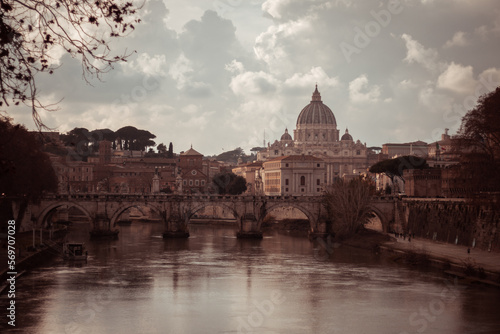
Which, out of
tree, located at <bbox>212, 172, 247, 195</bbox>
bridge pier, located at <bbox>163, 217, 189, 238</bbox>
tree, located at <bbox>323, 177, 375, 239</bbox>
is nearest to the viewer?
tree, located at <bbox>323, 177, 375, 239</bbox>

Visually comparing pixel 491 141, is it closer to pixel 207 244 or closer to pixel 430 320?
pixel 430 320

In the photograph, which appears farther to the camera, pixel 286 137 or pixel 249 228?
pixel 286 137

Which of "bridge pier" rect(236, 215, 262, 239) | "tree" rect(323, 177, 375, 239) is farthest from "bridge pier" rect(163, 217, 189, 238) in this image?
"tree" rect(323, 177, 375, 239)

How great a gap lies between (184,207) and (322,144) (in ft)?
309

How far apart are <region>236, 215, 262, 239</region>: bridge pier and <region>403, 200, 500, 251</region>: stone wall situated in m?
10.0

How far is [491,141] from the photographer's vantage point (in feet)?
116

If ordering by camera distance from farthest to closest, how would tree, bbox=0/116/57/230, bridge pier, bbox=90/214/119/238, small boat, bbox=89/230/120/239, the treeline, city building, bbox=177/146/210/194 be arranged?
the treeline, city building, bbox=177/146/210/194, bridge pier, bbox=90/214/119/238, small boat, bbox=89/230/120/239, tree, bbox=0/116/57/230

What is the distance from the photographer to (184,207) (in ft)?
174

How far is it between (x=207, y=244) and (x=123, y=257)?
9.16 meters

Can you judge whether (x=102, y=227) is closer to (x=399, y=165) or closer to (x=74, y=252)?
(x=74, y=252)

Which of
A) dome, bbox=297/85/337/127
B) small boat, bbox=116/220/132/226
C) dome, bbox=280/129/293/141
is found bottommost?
small boat, bbox=116/220/132/226

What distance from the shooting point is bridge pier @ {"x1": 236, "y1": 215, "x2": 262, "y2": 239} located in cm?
5200

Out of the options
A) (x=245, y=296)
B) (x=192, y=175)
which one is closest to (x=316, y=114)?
(x=192, y=175)

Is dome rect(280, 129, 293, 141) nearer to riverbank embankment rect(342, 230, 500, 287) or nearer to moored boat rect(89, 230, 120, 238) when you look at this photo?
moored boat rect(89, 230, 120, 238)
